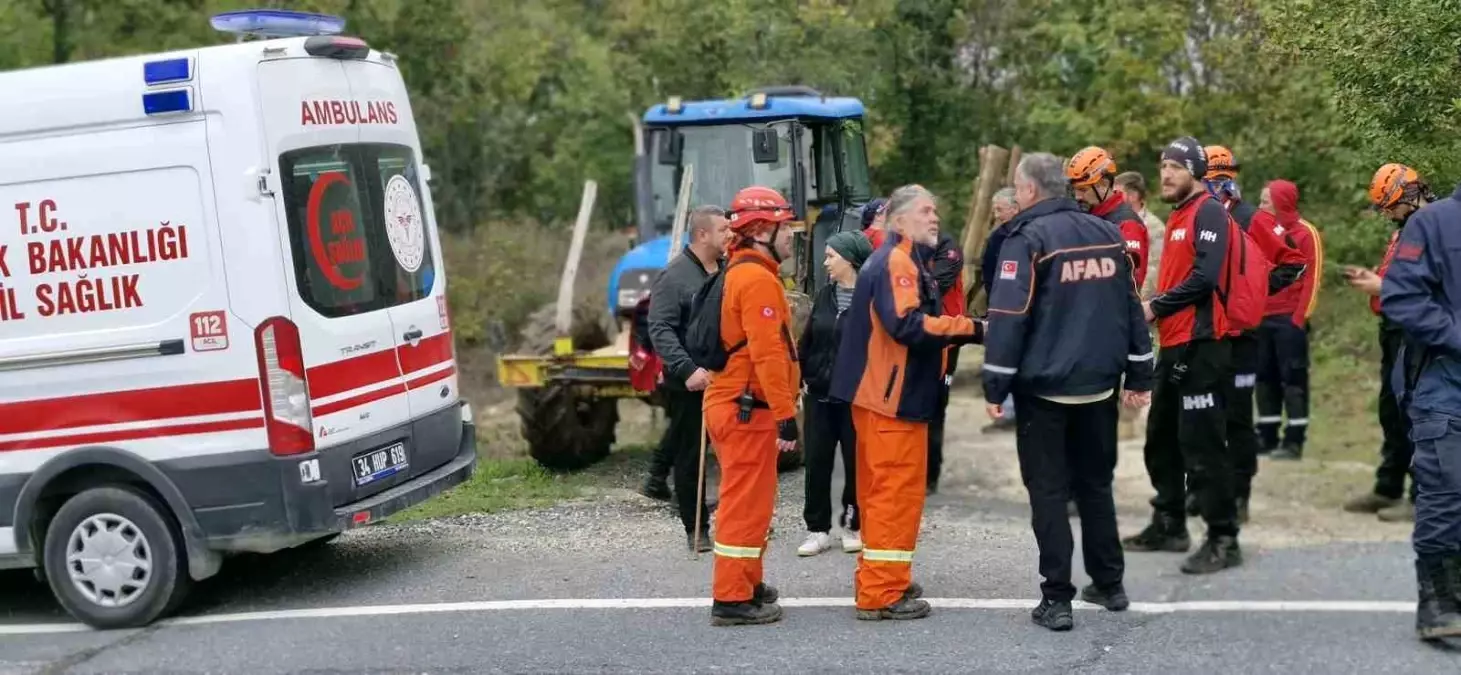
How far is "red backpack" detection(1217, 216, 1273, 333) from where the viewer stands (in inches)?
278

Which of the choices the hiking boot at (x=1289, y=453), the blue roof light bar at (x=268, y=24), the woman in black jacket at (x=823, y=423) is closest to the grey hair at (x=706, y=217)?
the woman in black jacket at (x=823, y=423)

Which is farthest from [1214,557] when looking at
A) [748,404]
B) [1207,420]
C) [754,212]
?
[754,212]

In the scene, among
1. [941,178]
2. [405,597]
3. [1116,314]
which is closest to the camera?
[1116,314]

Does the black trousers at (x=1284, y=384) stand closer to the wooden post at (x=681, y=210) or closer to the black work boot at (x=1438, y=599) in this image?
the wooden post at (x=681, y=210)

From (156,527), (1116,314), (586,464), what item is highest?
(1116,314)

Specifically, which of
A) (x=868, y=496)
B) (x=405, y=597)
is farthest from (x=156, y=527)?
(x=868, y=496)

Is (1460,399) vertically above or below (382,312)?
below

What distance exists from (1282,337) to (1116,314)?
520cm

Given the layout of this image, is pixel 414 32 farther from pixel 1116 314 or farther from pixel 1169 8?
pixel 1116 314

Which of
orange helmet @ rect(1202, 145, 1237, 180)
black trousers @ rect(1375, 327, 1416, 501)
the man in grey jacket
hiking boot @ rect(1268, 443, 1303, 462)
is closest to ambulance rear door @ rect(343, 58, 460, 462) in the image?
the man in grey jacket

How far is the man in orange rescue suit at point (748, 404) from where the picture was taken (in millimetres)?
6141

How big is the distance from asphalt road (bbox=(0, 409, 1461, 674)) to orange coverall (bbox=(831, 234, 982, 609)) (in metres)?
0.30

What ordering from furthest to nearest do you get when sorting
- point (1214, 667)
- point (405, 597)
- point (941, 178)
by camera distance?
point (941, 178)
point (405, 597)
point (1214, 667)

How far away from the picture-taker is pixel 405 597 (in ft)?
23.0
